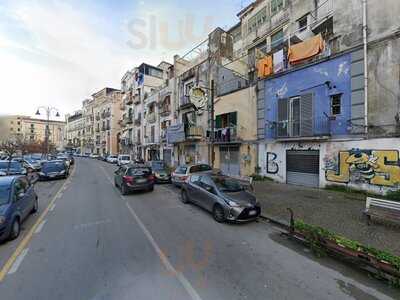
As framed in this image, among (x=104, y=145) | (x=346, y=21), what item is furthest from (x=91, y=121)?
(x=346, y=21)

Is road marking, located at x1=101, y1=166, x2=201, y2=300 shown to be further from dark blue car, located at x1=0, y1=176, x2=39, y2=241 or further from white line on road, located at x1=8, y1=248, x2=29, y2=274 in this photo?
dark blue car, located at x1=0, y1=176, x2=39, y2=241

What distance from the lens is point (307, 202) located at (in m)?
9.41

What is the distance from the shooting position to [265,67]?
1555cm

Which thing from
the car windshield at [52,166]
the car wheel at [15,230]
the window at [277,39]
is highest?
the window at [277,39]

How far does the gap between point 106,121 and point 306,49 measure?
56.9 metres

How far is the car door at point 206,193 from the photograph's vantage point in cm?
802

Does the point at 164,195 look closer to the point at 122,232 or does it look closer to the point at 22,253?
the point at 122,232

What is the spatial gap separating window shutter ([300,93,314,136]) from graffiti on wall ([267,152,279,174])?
255 cm

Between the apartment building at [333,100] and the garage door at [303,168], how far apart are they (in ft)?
0.19

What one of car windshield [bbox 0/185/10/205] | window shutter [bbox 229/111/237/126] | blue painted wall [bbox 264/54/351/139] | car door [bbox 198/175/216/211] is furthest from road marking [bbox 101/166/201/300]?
window shutter [bbox 229/111/237/126]

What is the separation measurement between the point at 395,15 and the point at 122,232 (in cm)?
1404

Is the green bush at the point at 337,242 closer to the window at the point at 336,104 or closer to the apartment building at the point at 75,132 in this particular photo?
the window at the point at 336,104

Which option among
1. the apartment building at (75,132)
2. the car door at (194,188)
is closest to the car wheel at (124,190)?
the car door at (194,188)

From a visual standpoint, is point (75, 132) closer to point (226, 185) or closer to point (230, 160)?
point (230, 160)
